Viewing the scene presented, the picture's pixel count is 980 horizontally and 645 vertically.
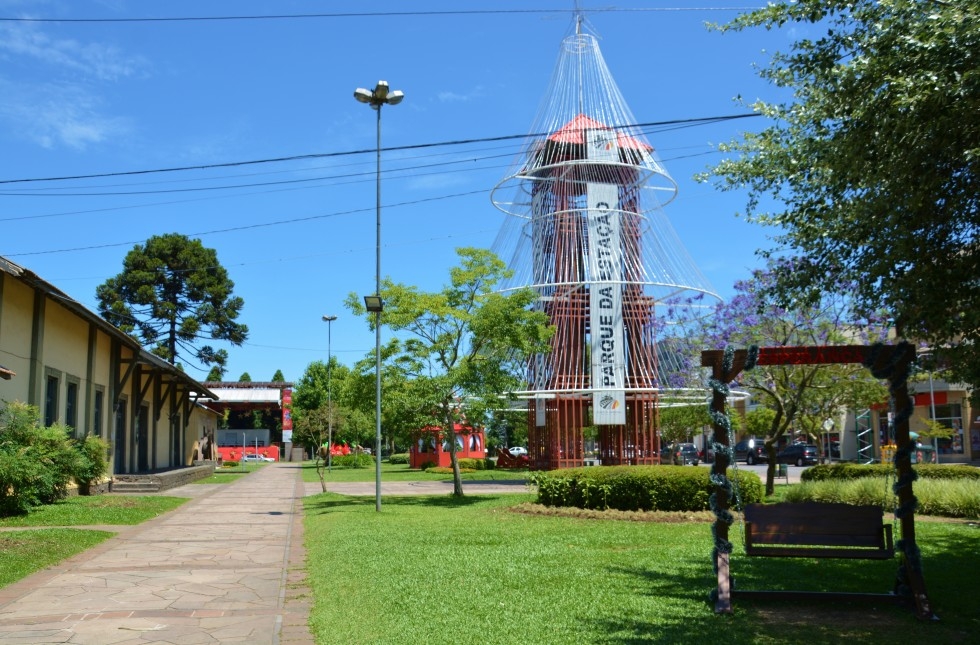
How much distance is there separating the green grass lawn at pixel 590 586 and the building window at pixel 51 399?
10125mm

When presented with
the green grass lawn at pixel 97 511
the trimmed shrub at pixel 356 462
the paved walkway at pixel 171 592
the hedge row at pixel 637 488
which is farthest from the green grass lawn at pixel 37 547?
the trimmed shrub at pixel 356 462

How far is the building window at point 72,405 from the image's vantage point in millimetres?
22328

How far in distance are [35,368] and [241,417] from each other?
205 ft

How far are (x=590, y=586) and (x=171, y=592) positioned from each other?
4462 mm

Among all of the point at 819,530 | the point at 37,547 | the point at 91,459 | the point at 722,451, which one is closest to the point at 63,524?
the point at 37,547

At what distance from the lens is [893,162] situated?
6.43 m

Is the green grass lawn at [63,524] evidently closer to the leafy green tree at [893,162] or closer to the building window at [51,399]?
the building window at [51,399]

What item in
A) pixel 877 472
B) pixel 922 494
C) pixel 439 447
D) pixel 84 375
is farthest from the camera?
pixel 439 447

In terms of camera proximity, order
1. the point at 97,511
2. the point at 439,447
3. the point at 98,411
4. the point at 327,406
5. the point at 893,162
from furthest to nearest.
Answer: the point at 327,406 → the point at 439,447 → the point at 98,411 → the point at 97,511 → the point at 893,162

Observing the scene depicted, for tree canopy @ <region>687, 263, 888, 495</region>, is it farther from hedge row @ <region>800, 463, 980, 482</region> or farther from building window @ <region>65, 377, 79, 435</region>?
building window @ <region>65, 377, 79, 435</region>

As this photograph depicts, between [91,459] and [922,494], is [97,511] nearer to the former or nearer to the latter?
[91,459]

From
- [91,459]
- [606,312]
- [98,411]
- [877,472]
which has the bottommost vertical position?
[877,472]

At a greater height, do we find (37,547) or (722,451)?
(722,451)

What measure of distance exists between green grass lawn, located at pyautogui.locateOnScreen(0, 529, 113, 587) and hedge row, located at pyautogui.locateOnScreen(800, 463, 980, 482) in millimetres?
14191
